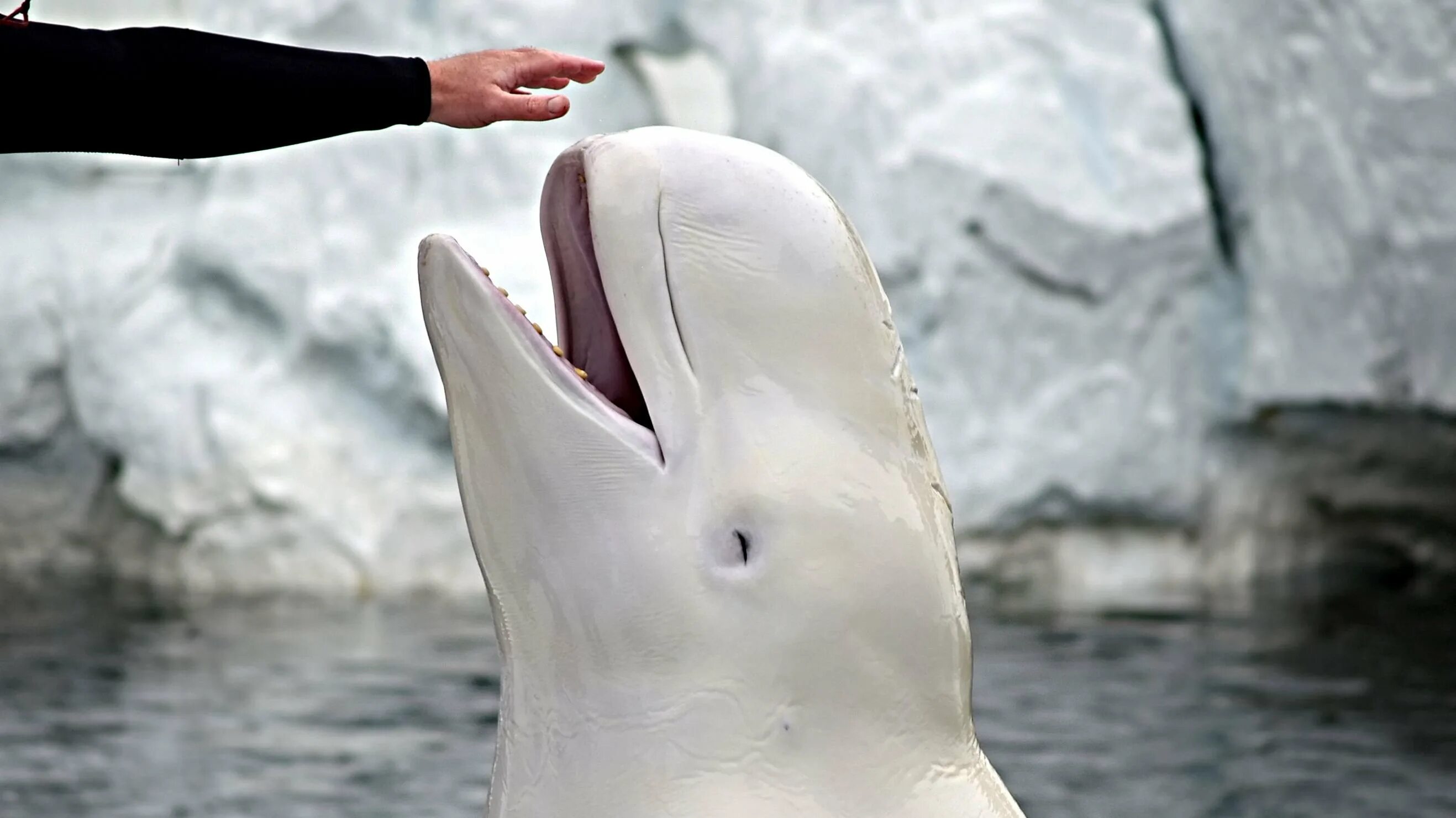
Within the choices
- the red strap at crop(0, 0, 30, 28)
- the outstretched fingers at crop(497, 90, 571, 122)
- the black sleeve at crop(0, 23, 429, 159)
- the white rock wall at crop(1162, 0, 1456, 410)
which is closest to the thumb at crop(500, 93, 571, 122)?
the outstretched fingers at crop(497, 90, 571, 122)

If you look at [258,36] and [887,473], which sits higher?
[258,36]

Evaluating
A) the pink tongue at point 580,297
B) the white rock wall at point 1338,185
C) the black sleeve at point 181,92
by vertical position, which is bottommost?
the pink tongue at point 580,297

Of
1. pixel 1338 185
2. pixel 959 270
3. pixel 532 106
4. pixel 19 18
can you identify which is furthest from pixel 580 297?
pixel 1338 185

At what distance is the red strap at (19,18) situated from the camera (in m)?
2.06

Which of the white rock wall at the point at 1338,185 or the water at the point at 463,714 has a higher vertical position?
the white rock wall at the point at 1338,185

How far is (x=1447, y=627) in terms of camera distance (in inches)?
397

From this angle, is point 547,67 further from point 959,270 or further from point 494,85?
point 959,270

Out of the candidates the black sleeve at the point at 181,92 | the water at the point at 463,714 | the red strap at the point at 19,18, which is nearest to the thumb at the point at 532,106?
the black sleeve at the point at 181,92

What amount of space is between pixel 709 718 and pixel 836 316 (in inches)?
20.9

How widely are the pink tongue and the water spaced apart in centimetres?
420

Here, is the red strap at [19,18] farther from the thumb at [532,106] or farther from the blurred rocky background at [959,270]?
the blurred rocky background at [959,270]

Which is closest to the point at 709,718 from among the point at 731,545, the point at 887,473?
the point at 731,545

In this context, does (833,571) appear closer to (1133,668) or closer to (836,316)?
(836,316)

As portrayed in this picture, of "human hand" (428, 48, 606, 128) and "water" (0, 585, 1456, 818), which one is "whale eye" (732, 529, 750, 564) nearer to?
"human hand" (428, 48, 606, 128)
